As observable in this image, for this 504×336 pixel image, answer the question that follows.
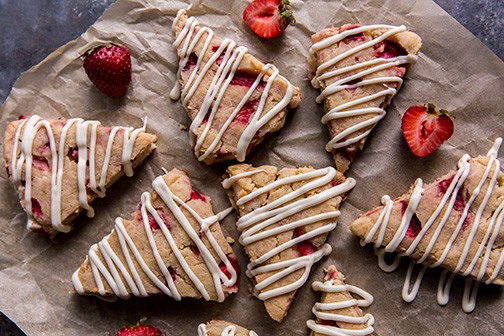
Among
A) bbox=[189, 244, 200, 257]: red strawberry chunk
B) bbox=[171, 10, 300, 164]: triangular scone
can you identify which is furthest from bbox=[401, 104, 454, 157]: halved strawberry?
bbox=[189, 244, 200, 257]: red strawberry chunk

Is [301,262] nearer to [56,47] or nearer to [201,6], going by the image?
[201,6]

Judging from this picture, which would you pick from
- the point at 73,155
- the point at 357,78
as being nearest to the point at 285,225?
the point at 357,78

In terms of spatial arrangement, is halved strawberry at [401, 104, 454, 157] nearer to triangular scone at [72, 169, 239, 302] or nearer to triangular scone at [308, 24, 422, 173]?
triangular scone at [308, 24, 422, 173]

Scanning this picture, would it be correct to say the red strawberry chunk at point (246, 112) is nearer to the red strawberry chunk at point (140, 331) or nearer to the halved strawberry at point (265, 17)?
the halved strawberry at point (265, 17)

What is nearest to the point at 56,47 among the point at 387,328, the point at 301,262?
the point at 301,262

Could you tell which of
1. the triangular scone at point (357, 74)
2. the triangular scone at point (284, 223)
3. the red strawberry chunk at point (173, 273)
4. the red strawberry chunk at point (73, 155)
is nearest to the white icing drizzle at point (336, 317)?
the triangular scone at point (284, 223)

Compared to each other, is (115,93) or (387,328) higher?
(115,93)
